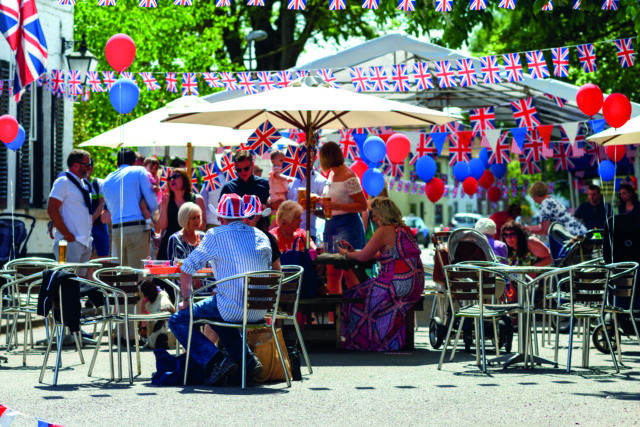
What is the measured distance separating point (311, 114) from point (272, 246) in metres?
3.87

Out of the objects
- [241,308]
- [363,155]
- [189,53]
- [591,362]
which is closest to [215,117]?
[241,308]

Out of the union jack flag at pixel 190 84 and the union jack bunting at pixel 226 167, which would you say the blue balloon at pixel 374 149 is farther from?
the union jack flag at pixel 190 84

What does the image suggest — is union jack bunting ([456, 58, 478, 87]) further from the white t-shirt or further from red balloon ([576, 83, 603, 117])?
the white t-shirt

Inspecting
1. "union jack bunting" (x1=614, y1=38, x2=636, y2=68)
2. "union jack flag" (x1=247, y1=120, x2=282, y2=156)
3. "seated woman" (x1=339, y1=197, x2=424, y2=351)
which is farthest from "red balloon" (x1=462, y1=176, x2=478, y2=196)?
"seated woman" (x1=339, y1=197, x2=424, y2=351)

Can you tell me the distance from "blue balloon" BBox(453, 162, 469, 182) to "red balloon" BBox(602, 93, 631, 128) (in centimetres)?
865

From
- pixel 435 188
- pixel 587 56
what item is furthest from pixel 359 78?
pixel 435 188

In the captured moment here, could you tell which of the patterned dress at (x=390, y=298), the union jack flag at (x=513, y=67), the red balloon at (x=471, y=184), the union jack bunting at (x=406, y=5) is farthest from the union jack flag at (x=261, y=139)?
the red balloon at (x=471, y=184)

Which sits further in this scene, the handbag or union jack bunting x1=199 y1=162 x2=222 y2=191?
union jack bunting x1=199 y1=162 x2=222 y2=191

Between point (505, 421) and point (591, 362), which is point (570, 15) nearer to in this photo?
point (591, 362)

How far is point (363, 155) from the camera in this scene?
17.4m

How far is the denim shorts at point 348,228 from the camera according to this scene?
37.9 ft

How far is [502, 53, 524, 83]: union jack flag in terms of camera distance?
15180 mm

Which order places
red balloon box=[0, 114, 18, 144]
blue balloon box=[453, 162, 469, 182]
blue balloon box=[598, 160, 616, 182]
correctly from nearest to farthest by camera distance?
red balloon box=[0, 114, 18, 144] → blue balloon box=[598, 160, 616, 182] → blue balloon box=[453, 162, 469, 182]

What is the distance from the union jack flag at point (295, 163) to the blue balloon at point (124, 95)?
7.95 ft
